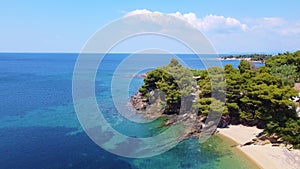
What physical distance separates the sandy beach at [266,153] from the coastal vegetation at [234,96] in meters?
1.30

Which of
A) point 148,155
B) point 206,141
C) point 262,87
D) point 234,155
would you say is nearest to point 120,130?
point 148,155

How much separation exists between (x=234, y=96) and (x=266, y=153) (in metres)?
7.34

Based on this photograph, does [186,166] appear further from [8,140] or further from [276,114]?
[8,140]

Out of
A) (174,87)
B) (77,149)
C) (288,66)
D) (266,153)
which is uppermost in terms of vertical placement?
(288,66)

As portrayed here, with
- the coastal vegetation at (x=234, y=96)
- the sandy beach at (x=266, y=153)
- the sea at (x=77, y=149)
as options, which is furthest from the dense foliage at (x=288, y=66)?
the sea at (x=77, y=149)

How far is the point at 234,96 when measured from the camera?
87.2 ft

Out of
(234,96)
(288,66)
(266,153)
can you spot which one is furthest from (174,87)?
(288,66)

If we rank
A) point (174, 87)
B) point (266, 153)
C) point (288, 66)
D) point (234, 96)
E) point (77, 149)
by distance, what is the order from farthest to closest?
1. point (288, 66)
2. point (174, 87)
3. point (234, 96)
4. point (77, 149)
5. point (266, 153)

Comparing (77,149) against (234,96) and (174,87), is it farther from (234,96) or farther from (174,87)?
(234,96)

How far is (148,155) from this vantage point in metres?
21.2

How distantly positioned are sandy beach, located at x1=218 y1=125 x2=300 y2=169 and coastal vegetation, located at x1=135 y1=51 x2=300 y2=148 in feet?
4.25

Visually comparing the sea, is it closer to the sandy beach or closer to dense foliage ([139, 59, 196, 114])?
the sandy beach

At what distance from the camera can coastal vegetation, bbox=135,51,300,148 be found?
22.7 meters

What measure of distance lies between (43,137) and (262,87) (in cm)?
2228
